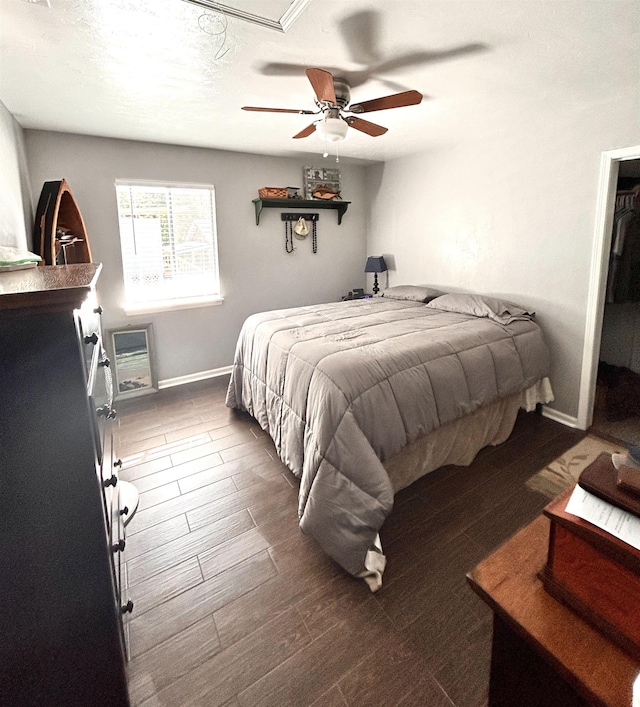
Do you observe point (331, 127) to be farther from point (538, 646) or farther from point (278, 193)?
point (538, 646)

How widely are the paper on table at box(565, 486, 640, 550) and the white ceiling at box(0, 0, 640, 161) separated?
1.87 m

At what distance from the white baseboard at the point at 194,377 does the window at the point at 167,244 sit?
0.77 m

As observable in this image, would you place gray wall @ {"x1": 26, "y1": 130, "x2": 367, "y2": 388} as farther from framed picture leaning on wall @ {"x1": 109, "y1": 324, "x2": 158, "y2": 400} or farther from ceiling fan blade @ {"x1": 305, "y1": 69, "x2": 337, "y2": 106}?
ceiling fan blade @ {"x1": 305, "y1": 69, "x2": 337, "y2": 106}

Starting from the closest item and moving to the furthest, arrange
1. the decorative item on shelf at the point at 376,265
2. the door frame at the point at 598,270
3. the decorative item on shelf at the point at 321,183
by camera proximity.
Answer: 1. the door frame at the point at 598,270
2. the decorative item on shelf at the point at 321,183
3. the decorative item on shelf at the point at 376,265

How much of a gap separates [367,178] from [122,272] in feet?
10.4

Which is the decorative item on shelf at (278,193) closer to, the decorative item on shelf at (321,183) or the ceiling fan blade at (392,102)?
the decorative item on shelf at (321,183)

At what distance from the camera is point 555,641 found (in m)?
0.64

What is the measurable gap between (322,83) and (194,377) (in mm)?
3018

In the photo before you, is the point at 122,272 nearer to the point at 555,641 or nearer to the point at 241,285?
the point at 241,285

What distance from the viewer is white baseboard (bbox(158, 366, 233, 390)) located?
3830 millimetres

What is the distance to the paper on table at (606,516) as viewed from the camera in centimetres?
60

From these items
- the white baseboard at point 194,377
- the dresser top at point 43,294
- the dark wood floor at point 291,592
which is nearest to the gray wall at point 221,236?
the white baseboard at point 194,377

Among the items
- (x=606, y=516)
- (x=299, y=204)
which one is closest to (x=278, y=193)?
(x=299, y=204)

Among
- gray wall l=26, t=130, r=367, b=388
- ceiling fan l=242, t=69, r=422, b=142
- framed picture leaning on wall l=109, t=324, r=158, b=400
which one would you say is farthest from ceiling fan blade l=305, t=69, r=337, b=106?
framed picture leaning on wall l=109, t=324, r=158, b=400
